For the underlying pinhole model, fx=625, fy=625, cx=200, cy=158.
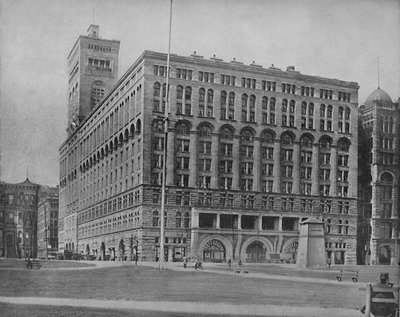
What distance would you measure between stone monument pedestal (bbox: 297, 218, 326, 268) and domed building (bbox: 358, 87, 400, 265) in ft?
23.0

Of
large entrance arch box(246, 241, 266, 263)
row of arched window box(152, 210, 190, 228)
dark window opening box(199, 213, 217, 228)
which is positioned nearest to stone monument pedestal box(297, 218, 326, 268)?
row of arched window box(152, 210, 190, 228)

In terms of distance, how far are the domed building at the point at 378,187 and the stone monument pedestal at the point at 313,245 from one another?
7.00 m

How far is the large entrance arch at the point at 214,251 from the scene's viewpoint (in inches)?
2388

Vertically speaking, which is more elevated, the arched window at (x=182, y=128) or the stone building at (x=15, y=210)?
the arched window at (x=182, y=128)

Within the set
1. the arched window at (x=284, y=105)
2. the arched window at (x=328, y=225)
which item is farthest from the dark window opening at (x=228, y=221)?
the arched window at (x=284, y=105)

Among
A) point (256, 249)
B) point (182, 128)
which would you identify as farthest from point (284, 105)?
point (256, 249)

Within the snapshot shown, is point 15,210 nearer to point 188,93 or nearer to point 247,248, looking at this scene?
point 188,93

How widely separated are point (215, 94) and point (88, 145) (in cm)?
1946

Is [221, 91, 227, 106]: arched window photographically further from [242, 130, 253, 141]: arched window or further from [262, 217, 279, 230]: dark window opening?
[262, 217, 279, 230]: dark window opening

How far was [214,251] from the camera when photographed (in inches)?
2414

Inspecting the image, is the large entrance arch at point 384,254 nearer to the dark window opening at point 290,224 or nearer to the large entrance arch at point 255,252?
the dark window opening at point 290,224

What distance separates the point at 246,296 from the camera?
23047 millimetres

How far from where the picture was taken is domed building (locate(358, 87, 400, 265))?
45.3 m

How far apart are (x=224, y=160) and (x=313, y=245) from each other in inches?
682
